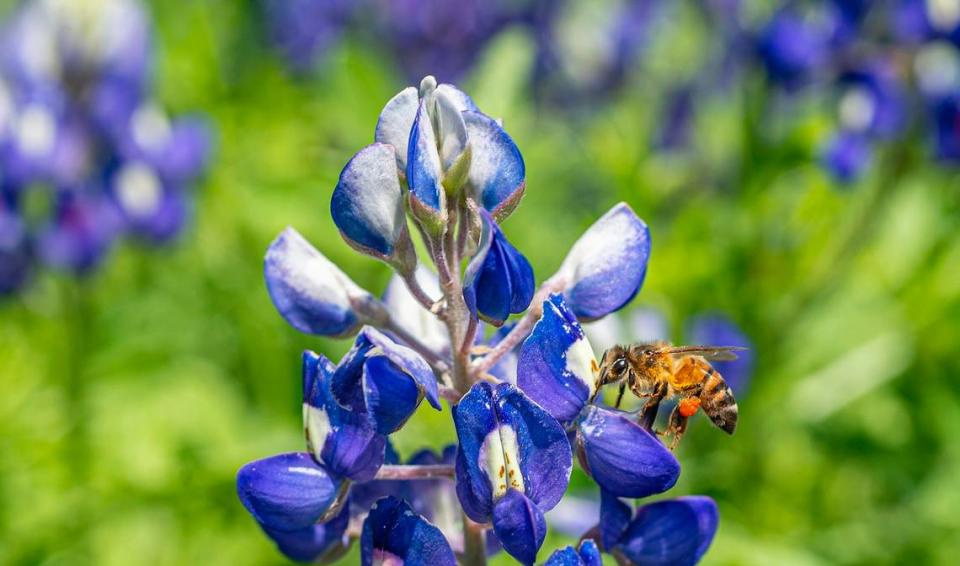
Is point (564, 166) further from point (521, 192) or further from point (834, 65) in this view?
point (521, 192)

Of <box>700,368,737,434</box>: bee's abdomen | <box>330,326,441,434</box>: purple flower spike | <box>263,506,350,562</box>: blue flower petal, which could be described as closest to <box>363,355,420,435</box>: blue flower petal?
<box>330,326,441,434</box>: purple flower spike

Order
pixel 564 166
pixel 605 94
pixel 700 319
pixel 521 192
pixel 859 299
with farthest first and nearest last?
pixel 605 94 < pixel 564 166 < pixel 859 299 < pixel 700 319 < pixel 521 192

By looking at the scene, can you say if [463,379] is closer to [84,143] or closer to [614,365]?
[614,365]

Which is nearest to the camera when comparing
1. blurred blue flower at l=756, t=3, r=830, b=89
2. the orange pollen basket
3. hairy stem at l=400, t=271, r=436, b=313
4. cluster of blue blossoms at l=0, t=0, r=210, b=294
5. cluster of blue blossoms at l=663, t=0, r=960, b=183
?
hairy stem at l=400, t=271, r=436, b=313

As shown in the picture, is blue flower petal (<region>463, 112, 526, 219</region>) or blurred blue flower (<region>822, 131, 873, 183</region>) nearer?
blue flower petal (<region>463, 112, 526, 219</region>)

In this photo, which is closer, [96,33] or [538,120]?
[96,33]

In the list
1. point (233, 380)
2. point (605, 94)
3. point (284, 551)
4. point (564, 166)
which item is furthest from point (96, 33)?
point (284, 551)

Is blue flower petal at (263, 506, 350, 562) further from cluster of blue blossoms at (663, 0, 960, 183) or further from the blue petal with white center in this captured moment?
cluster of blue blossoms at (663, 0, 960, 183)

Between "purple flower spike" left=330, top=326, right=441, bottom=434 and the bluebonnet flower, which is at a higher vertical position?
the bluebonnet flower
